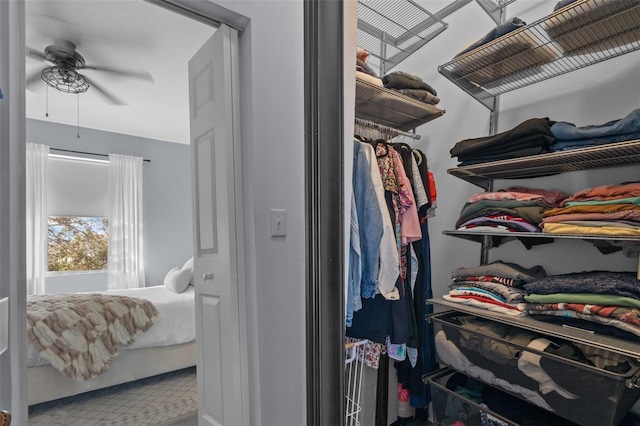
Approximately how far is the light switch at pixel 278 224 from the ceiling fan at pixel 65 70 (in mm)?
476

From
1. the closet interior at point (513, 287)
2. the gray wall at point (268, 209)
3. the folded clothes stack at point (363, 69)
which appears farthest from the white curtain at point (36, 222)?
Result: the folded clothes stack at point (363, 69)

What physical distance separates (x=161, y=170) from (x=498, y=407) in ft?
3.71

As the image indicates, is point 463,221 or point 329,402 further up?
point 463,221

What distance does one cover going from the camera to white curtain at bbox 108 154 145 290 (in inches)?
28.3

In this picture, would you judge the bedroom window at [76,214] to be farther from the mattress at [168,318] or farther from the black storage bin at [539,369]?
the black storage bin at [539,369]

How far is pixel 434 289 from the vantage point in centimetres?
140

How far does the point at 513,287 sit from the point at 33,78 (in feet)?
4.04

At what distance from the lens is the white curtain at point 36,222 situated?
0.57 m

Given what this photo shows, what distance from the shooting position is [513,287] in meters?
0.95

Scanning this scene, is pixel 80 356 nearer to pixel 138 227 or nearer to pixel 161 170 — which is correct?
pixel 138 227

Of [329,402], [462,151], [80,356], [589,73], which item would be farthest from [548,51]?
[80,356]

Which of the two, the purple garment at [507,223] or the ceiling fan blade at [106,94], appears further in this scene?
the purple garment at [507,223]

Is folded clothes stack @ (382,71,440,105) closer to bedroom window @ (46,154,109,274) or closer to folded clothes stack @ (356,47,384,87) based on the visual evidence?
folded clothes stack @ (356,47,384,87)

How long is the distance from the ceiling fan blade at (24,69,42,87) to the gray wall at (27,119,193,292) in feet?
0.40
